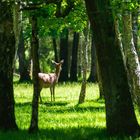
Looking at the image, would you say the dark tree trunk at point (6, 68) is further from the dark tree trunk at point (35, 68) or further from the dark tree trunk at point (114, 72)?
the dark tree trunk at point (114, 72)

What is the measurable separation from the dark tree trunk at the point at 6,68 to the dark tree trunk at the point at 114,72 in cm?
217

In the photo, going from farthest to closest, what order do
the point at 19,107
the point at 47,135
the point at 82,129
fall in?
the point at 19,107
the point at 82,129
the point at 47,135

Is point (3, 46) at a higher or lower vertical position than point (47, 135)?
higher

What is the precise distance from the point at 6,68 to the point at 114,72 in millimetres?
2847

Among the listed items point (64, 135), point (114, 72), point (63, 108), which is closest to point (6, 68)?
point (64, 135)

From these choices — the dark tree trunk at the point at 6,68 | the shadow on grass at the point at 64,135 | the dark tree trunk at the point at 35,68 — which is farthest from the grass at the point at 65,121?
the dark tree trunk at the point at 6,68

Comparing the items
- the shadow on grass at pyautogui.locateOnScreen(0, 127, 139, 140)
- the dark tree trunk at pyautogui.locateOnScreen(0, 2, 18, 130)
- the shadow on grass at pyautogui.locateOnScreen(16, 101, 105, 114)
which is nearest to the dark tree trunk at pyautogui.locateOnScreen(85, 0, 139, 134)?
the shadow on grass at pyautogui.locateOnScreen(0, 127, 139, 140)

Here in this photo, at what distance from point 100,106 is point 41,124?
6.36 metres

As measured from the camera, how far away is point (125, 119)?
40.9ft

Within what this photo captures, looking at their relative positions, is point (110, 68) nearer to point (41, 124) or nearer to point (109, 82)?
point (109, 82)

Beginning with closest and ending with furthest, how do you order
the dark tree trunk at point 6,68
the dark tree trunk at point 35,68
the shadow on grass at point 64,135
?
the shadow on grass at point 64,135 < the dark tree trunk at point 35,68 < the dark tree trunk at point 6,68

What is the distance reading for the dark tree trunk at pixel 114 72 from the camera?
12469mm

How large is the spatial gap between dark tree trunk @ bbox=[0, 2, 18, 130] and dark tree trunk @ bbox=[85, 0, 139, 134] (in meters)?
2.17

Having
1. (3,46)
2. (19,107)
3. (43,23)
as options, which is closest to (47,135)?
(3,46)
